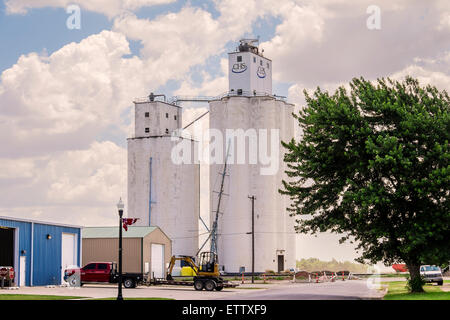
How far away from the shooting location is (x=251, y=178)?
9588cm

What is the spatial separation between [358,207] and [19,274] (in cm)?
2347

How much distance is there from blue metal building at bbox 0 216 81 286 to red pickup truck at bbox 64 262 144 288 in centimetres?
140

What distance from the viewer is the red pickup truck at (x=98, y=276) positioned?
50625 millimetres

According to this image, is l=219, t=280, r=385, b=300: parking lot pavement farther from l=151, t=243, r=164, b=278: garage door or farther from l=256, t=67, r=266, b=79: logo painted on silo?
l=256, t=67, r=266, b=79: logo painted on silo

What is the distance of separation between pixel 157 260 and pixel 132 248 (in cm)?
387

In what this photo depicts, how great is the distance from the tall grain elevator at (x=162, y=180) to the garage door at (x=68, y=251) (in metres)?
43.5

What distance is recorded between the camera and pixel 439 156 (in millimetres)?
36250

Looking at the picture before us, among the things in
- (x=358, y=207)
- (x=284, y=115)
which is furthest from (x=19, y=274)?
(x=284, y=115)

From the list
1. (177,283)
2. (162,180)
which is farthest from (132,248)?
(162,180)

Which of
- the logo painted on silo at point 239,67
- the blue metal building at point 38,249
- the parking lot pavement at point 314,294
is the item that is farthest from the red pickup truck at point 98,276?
the logo painted on silo at point 239,67

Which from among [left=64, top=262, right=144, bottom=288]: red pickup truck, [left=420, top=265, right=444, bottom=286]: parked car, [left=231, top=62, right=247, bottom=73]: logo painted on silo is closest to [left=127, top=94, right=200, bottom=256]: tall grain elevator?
[left=231, top=62, right=247, bottom=73]: logo painted on silo

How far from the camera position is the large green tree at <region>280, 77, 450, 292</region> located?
36562mm

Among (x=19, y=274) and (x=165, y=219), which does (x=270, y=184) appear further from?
(x=19, y=274)

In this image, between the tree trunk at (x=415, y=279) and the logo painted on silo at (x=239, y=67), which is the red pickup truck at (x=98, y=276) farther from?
the logo painted on silo at (x=239, y=67)
